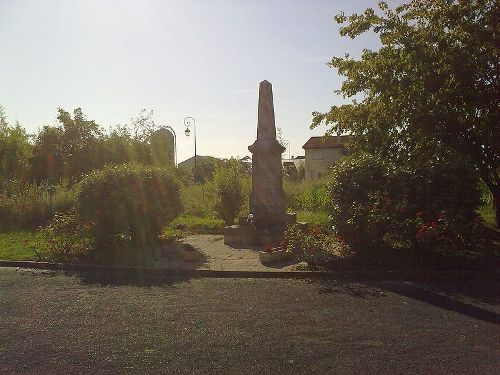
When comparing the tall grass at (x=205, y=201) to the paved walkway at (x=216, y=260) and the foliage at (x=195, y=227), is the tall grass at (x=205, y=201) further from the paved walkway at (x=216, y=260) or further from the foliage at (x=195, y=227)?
the paved walkway at (x=216, y=260)

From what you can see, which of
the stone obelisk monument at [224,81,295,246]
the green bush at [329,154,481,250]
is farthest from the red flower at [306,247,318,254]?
the stone obelisk monument at [224,81,295,246]

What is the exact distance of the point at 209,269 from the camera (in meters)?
8.95

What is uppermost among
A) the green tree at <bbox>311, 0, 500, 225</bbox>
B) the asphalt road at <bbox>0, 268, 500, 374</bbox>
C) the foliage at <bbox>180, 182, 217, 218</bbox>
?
the green tree at <bbox>311, 0, 500, 225</bbox>

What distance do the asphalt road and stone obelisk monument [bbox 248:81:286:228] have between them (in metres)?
5.20

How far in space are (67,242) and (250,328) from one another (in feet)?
21.5

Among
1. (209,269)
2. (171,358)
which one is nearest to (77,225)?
(209,269)

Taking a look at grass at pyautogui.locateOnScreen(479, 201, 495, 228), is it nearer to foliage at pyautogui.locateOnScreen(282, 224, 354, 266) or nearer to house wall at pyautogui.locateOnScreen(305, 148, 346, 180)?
foliage at pyautogui.locateOnScreen(282, 224, 354, 266)

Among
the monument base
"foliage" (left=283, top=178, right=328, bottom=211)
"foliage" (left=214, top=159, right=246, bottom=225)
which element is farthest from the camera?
"foliage" (left=283, top=178, right=328, bottom=211)

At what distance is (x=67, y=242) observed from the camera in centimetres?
1065

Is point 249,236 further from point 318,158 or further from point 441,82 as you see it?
point 318,158

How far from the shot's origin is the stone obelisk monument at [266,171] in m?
13.2

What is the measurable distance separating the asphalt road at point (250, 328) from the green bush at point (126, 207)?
287 cm

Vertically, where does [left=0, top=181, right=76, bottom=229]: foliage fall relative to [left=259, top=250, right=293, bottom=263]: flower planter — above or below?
above

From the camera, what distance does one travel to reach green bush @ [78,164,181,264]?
10.8 m
